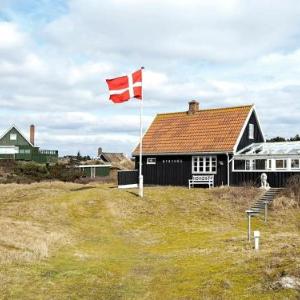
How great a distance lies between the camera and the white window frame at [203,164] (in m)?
40.8

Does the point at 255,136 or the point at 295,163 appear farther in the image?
the point at 255,136

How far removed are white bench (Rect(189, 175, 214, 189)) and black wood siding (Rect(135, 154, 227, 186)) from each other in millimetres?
372

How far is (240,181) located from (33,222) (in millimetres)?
18641

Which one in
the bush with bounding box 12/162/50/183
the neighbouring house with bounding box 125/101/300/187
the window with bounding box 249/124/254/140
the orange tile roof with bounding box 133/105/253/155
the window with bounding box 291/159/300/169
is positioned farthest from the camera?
the bush with bounding box 12/162/50/183

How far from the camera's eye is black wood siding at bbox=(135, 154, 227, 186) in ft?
138

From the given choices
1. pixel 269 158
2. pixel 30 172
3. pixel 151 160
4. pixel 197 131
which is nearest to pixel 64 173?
pixel 30 172

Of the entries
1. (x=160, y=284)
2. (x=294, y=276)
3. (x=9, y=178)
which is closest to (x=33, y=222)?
(x=160, y=284)

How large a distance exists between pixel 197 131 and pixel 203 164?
3700 millimetres

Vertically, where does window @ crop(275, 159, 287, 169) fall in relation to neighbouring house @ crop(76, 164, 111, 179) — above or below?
above

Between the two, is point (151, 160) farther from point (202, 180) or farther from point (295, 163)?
point (295, 163)

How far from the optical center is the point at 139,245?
2361 cm

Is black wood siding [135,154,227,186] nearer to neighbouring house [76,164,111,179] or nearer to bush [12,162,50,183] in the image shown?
bush [12,162,50,183]

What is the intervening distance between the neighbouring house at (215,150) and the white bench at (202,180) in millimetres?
277

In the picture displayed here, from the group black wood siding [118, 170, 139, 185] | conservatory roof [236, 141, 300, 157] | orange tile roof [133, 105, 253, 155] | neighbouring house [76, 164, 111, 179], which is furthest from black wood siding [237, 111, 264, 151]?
neighbouring house [76, 164, 111, 179]
